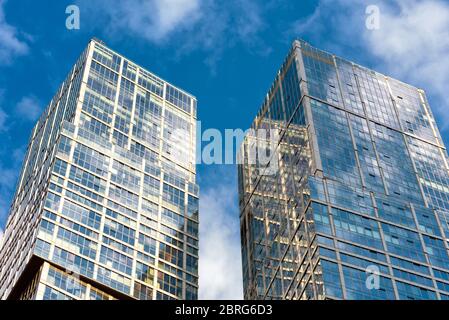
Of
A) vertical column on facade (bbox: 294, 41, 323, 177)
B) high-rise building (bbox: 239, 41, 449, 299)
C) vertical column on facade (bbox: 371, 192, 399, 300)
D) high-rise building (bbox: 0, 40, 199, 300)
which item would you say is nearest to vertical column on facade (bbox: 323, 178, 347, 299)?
high-rise building (bbox: 239, 41, 449, 299)

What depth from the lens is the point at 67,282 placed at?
12038 cm

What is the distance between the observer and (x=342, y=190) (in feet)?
449

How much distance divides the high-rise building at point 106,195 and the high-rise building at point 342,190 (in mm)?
15050

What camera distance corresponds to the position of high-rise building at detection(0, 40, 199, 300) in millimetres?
124375

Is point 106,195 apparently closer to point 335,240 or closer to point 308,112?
point 335,240

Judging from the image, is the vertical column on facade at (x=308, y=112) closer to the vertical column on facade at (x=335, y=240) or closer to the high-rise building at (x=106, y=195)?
the vertical column on facade at (x=335, y=240)

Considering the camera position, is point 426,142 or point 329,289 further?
point 426,142

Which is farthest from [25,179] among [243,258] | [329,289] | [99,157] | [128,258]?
[329,289]

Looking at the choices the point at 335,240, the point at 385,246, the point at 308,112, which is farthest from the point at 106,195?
the point at 385,246

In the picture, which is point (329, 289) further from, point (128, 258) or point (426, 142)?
point (426, 142)

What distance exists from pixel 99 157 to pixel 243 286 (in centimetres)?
3963

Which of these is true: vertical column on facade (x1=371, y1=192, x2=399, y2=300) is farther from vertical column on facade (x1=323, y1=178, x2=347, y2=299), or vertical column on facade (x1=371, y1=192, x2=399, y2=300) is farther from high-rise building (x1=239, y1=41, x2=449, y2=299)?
→ vertical column on facade (x1=323, y1=178, x2=347, y2=299)

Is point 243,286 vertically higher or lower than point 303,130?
lower

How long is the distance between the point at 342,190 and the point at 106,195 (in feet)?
138
